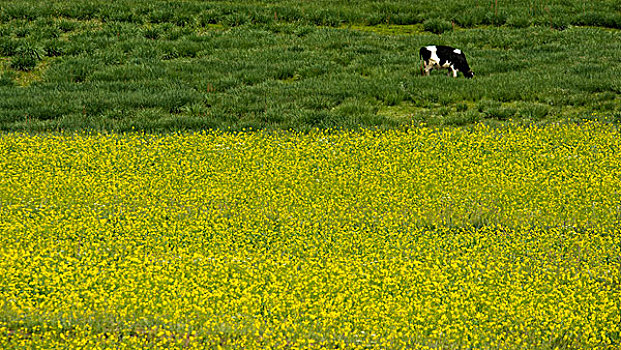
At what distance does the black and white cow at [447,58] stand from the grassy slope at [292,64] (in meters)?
0.45

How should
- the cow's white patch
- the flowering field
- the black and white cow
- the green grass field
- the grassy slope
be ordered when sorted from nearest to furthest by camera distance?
the flowering field < the green grass field < the grassy slope < the black and white cow < the cow's white patch

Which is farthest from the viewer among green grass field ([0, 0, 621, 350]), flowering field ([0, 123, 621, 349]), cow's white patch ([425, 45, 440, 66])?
cow's white patch ([425, 45, 440, 66])

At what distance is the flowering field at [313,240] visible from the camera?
25.7 feet

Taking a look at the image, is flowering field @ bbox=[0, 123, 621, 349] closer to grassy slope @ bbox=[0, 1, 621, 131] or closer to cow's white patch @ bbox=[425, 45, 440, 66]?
grassy slope @ bbox=[0, 1, 621, 131]

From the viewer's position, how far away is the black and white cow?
2012cm

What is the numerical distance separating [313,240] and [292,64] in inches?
471

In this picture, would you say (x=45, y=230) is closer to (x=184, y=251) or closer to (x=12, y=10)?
(x=184, y=251)

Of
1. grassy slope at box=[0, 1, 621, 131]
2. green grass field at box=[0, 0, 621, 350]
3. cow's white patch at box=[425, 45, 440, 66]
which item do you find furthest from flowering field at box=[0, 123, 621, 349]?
cow's white patch at box=[425, 45, 440, 66]

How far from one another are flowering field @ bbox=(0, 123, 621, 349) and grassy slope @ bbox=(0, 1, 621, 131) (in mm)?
1786

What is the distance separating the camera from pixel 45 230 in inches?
415

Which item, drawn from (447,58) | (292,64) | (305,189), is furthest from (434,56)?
(305,189)

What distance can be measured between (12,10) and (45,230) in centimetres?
1895

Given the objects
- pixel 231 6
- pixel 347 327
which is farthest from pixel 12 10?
pixel 347 327

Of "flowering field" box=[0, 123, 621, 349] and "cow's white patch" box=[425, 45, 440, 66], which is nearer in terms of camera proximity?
"flowering field" box=[0, 123, 621, 349]
